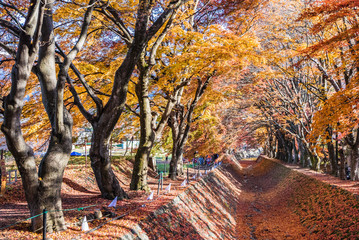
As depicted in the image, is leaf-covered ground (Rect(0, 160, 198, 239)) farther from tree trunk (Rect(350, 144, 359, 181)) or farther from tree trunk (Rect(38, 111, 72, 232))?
tree trunk (Rect(350, 144, 359, 181))

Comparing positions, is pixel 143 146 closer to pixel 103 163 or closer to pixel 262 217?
pixel 103 163

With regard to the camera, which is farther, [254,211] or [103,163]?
[254,211]

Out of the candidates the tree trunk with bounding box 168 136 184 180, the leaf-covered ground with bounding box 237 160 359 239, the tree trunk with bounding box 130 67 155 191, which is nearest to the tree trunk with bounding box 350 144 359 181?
the leaf-covered ground with bounding box 237 160 359 239

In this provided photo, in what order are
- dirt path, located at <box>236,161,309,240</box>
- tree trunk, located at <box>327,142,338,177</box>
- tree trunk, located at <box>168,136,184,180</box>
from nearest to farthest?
dirt path, located at <box>236,161,309,240</box>
tree trunk, located at <box>168,136,184,180</box>
tree trunk, located at <box>327,142,338,177</box>

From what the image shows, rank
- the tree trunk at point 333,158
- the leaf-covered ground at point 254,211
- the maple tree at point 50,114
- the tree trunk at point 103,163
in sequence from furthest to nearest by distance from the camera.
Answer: the tree trunk at point 333,158 → the tree trunk at point 103,163 → the leaf-covered ground at point 254,211 → the maple tree at point 50,114

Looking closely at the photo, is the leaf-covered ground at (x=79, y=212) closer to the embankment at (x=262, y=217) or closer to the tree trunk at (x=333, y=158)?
the embankment at (x=262, y=217)

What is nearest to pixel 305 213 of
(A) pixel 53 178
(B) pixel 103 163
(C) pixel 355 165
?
(C) pixel 355 165

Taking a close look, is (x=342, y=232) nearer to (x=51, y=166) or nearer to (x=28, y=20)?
(x=51, y=166)

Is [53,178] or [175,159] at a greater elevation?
[53,178]

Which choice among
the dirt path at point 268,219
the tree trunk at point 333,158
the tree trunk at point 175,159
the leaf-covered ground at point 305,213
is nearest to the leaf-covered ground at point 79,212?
the dirt path at point 268,219

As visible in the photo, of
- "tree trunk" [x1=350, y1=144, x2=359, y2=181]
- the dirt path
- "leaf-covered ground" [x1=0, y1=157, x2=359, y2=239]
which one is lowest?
the dirt path

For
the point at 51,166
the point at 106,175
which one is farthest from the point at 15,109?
the point at 106,175

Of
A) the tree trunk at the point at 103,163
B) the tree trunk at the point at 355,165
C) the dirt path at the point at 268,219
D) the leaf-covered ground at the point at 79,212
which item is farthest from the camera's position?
the tree trunk at the point at 355,165

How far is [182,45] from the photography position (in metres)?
13.9
